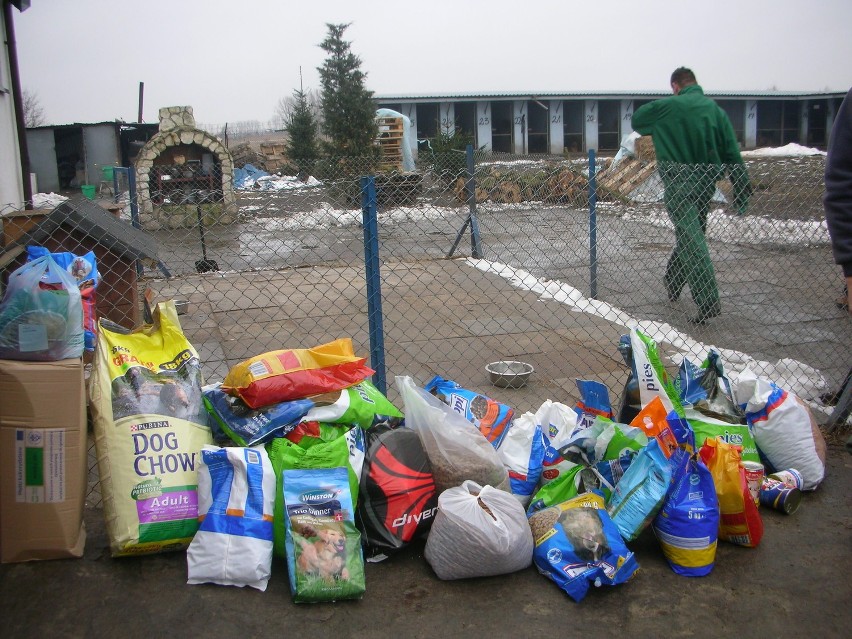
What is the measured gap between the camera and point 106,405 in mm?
2670

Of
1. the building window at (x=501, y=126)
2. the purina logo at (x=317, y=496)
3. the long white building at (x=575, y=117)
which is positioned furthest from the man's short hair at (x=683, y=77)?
the building window at (x=501, y=126)

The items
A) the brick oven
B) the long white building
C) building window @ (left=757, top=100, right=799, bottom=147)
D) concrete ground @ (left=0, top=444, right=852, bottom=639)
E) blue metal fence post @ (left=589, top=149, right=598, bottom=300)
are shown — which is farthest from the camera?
building window @ (left=757, top=100, right=799, bottom=147)

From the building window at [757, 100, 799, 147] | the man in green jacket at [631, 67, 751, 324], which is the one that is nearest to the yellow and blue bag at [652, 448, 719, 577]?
the man in green jacket at [631, 67, 751, 324]

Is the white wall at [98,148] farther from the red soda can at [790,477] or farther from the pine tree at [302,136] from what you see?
the red soda can at [790,477]

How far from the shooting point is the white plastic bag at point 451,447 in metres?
2.81

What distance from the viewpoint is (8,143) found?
7.01 m

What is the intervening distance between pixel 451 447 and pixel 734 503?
3.67ft

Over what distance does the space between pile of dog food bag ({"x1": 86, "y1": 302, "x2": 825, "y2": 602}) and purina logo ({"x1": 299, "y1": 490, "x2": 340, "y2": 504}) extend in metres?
0.01

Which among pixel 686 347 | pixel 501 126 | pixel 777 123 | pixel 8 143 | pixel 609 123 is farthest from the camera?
pixel 777 123

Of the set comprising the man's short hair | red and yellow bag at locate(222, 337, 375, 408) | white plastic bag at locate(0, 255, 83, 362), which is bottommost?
red and yellow bag at locate(222, 337, 375, 408)

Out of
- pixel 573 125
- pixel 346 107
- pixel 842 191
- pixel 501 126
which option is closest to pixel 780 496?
pixel 842 191

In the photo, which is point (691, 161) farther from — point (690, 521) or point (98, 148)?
point (98, 148)

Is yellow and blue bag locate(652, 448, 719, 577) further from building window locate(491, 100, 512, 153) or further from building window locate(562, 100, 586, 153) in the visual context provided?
building window locate(562, 100, 586, 153)

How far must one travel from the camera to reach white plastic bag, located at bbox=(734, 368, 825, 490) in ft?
10.6
